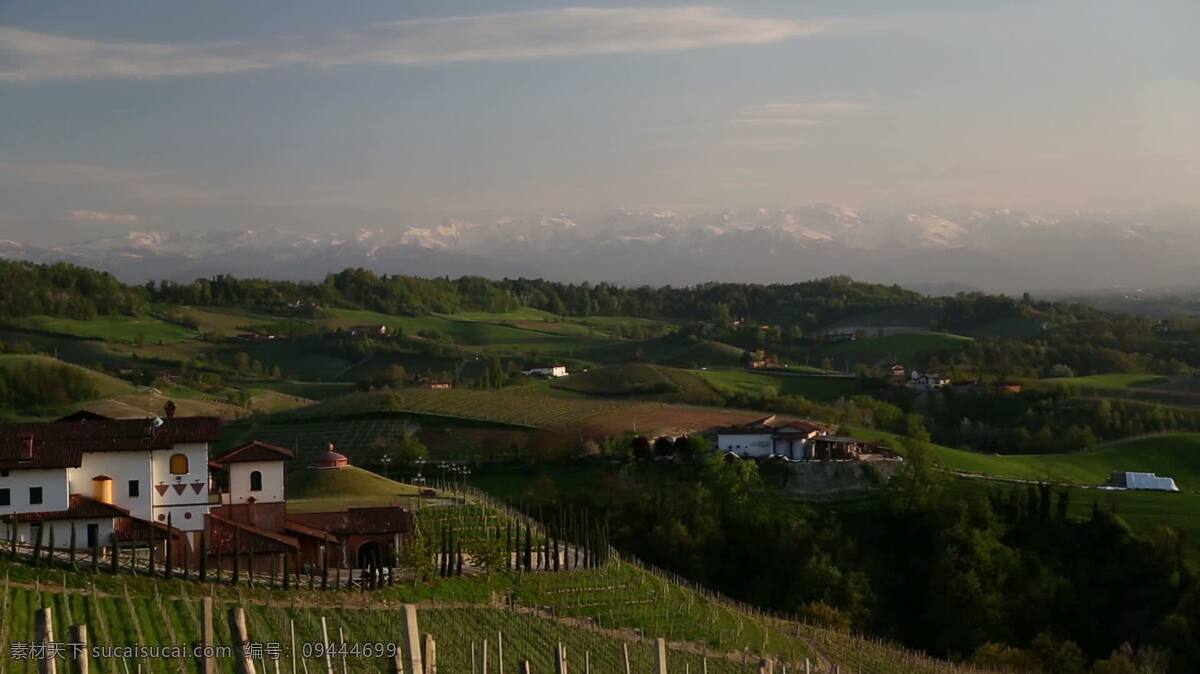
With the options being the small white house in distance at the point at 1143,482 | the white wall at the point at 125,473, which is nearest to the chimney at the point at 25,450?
the white wall at the point at 125,473

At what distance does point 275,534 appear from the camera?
43.1m

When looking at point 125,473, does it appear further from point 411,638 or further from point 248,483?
point 411,638

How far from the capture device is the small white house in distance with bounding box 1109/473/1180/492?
225ft

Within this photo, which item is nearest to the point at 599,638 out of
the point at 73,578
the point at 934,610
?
the point at 73,578

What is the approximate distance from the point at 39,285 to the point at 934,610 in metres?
102

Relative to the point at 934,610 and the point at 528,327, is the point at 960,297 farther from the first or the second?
the point at 934,610

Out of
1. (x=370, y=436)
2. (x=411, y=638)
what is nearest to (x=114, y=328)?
(x=370, y=436)

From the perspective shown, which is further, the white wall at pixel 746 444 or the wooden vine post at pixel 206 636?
the white wall at pixel 746 444

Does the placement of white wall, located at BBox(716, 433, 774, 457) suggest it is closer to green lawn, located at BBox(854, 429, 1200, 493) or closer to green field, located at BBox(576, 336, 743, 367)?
green lawn, located at BBox(854, 429, 1200, 493)

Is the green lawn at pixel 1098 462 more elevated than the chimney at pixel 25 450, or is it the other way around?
the chimney at pixel 25 450

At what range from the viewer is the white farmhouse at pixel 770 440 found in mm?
73188

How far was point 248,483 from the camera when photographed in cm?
4503

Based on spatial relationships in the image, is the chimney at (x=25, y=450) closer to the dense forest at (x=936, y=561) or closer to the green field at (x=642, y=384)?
the dense forest at (x=936, y=561)

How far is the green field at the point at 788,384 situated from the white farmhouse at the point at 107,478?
2323 inches
